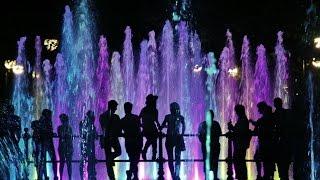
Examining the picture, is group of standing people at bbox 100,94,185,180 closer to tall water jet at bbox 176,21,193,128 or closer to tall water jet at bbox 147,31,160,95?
tall water jet at bbox 176,21,193,128

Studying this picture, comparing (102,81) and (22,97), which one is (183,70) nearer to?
(102,81)

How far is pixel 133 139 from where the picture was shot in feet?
40.9

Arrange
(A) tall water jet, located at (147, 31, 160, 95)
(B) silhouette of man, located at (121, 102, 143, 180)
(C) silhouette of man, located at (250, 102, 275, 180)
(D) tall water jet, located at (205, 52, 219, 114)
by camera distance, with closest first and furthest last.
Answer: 1. (C) silhouette of man, located at (250, 102, 275, 180)
2. (B) silhouette of man, located at (121, 102, 143, 180)
3. (A) tall water jet, located at (147, 31, 160, 95)
4. (D) tall water jet, located at (205, 52, 219, 114)

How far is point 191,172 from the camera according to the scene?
14750 mm

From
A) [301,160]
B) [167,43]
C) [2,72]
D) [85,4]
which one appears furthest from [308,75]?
[301,160]

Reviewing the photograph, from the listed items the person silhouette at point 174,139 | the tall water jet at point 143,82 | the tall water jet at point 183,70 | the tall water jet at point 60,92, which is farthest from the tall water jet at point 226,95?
the person silhouette at point 174,139

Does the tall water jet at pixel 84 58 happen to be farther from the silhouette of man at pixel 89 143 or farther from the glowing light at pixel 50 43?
the glowing light at pixel 50 43

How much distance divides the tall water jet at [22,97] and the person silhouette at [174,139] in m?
11.3

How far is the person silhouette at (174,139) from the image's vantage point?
1255 cm

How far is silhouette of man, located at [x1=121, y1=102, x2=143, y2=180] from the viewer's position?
40.9 ft

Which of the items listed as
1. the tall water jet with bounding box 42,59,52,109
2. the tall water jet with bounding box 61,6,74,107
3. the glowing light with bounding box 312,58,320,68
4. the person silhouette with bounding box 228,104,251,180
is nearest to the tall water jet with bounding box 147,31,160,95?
the tall water jet with bounding box 61,6,74,107

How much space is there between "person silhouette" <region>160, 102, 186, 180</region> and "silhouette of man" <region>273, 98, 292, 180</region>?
209cm

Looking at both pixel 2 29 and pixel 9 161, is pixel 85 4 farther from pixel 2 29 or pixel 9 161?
pixel 9 161

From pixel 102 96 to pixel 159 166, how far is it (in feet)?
49.6
